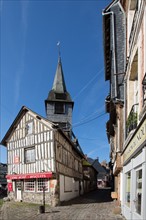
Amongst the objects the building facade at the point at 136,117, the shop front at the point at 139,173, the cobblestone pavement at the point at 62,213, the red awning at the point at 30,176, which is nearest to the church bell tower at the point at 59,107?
the red awning at the point at 30,176

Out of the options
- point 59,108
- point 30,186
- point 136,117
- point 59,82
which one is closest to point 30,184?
point 30,186

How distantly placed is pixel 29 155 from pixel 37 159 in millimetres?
1171

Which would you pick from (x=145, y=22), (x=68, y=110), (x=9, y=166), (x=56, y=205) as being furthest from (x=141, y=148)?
(x=68, y=110)

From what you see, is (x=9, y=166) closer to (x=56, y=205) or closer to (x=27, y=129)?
(x=27, y=129)

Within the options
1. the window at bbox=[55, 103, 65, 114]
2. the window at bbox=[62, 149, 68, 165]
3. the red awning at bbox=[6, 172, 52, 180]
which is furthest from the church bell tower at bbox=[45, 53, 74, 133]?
the red awning at bbox=[6, 172, 52, 180]

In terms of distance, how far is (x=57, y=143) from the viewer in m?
16.1

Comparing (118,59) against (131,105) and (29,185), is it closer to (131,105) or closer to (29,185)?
(131,105)

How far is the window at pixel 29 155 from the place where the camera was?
16.9m

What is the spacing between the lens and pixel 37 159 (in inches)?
645

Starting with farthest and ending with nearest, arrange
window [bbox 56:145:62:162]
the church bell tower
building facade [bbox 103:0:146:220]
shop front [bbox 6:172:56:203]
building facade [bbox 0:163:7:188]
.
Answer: building facade [bbox 0:163:7:188]
the church bell tower
window [bbox 56:145:62:162]
shop front [bbox 6:172:56:203]
building facade [bbox 103:0:146:220]

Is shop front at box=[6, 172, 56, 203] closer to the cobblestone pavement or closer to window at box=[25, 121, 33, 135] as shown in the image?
the cobblestone pavement

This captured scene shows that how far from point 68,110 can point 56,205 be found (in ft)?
40.6

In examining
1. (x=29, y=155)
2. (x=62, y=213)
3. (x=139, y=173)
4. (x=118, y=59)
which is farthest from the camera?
(x=29, y=155)

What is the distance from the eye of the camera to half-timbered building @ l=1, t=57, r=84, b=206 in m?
15.5
